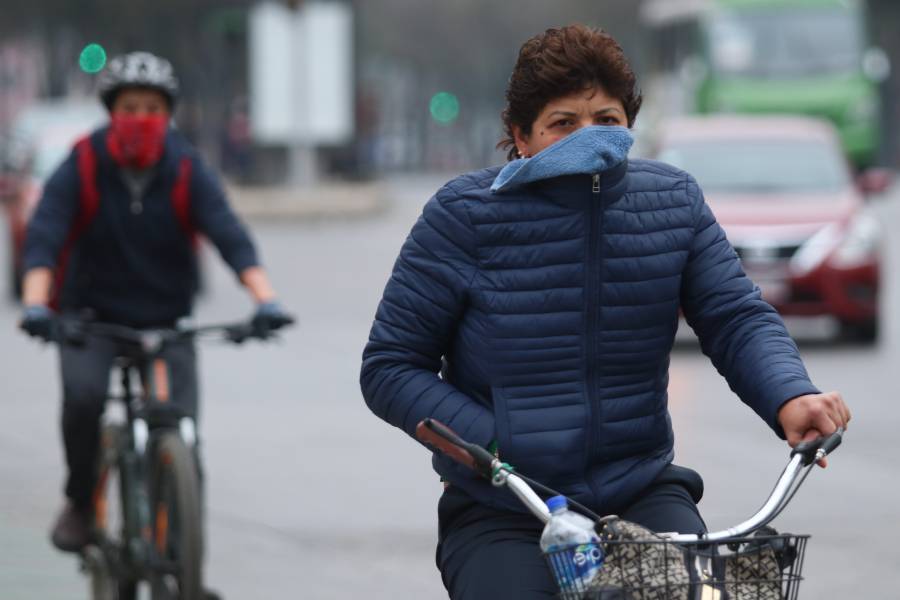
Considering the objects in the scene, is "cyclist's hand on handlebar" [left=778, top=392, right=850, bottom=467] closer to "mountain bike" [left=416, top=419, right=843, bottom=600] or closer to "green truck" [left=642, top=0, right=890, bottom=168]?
"mountain bike" [left=416, top=419, right=843, bottom=600]

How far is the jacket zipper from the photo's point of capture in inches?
144

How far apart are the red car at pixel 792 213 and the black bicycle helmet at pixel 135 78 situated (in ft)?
28.1

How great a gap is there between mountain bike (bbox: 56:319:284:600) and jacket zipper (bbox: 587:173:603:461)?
2459 mm

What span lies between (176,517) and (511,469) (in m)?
2.78

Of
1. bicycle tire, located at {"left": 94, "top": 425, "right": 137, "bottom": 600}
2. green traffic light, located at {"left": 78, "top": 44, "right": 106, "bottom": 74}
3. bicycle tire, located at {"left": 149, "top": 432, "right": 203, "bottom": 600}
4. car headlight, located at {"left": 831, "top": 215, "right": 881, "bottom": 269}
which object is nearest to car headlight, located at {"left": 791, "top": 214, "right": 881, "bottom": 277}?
car headlight, located at {"left": 831, "top": 215, "right": 881, "bottom": 269}

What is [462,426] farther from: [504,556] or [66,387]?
[66,387]

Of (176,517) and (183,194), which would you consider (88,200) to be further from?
(176,517)

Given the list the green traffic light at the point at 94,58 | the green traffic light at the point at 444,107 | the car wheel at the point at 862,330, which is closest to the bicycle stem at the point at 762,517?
the car wheel at the point at 862,330

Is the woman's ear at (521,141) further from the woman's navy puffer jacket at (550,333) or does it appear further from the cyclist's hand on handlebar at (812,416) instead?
the cyclist's hand on handlebar at (812,416)

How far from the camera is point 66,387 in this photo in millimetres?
6539

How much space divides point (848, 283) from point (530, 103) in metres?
11.7

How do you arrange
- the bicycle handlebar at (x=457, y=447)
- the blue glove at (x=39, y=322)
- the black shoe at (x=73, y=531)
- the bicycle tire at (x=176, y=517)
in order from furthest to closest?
the black shoe at (x=73, y=531) < the blue glove at (x=39, y=322) < the bicycle tire at (x=176, y=517) < the bicycle handlebar at (x=457, y=447)

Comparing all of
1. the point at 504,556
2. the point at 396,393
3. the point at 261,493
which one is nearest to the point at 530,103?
the point at 396,393

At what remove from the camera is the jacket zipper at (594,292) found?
366 cm
